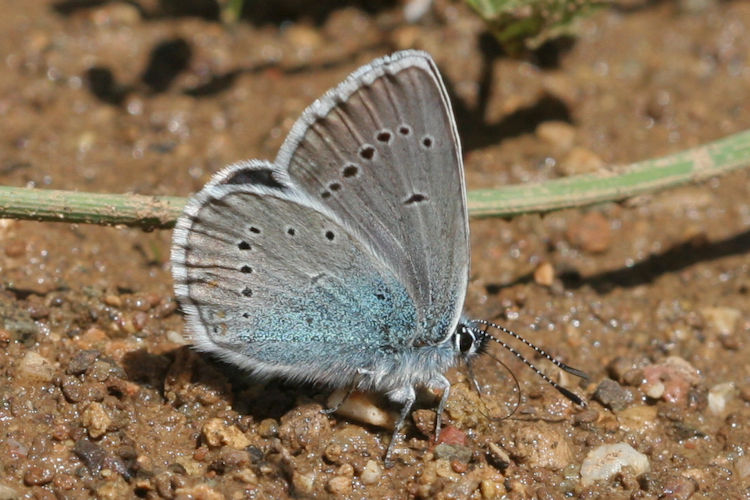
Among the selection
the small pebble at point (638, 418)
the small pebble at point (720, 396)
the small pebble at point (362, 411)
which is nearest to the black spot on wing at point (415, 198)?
the small pebble at point (362, 411)

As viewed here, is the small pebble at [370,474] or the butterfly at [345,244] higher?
the butterfly at [345,244]

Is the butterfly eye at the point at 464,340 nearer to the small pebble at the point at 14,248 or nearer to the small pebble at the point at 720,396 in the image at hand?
the small pebble at the point at 720,396

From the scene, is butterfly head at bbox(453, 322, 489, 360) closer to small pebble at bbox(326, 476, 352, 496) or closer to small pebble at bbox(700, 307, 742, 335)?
small pebble at bbox(326, 476, 352, 496)

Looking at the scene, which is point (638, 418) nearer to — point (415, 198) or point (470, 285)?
point (470, 285)

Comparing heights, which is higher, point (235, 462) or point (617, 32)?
point (617, 32)

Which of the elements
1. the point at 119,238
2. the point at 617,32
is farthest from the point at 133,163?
the point at 617,32

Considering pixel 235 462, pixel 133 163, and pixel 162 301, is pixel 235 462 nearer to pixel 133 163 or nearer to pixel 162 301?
pixel 162 301

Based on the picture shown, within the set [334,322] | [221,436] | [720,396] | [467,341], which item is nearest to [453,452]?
[467,341]
